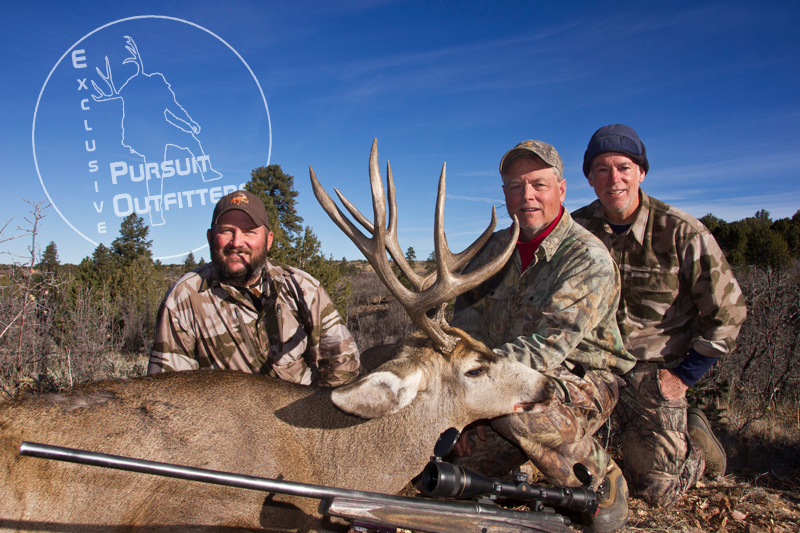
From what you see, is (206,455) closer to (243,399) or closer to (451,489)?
(243,399)

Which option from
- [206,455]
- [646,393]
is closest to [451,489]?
[206,455]

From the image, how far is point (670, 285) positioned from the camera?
4.87 meters

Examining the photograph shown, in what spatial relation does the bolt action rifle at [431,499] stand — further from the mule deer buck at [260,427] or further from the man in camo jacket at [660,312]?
the man in camo jacket at [660,312]

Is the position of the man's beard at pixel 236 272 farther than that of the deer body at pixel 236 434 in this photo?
Yes

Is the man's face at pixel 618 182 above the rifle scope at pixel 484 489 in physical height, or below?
above

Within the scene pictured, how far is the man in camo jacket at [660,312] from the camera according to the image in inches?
184

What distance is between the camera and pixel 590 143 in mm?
5102

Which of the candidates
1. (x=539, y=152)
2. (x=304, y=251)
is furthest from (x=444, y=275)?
(x=304, y=251)

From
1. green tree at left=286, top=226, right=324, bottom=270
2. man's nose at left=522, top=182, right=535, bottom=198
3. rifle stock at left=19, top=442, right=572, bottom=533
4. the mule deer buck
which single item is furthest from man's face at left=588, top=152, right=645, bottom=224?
green tree at left=286, top=226, right=324, bottom=270

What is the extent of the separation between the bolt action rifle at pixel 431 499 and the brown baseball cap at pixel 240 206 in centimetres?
287

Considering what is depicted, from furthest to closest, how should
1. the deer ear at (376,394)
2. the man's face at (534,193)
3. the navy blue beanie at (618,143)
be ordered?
1. the navy blue beanie at (618,143)
2. the man's face at (534,193)
3. the deer ear at (376,394)

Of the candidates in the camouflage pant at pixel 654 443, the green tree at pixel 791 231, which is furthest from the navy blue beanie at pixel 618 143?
the green tree at pixel 791 231

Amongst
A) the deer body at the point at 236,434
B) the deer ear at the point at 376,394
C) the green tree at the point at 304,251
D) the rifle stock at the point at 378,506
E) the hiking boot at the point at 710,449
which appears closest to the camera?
the rifle stock at the point at 378,506

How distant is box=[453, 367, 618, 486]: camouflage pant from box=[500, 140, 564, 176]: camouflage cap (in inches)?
74.6
